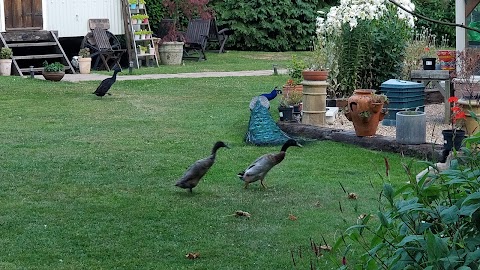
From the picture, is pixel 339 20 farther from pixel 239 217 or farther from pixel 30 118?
pixel 239 217

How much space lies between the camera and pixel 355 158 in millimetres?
9000

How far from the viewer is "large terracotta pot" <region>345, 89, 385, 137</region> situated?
9.55m

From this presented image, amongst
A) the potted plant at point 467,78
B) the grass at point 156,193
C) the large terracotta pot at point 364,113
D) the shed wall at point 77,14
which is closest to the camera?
the grass at point 156,193

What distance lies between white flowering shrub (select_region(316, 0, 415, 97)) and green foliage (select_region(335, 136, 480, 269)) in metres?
9.55

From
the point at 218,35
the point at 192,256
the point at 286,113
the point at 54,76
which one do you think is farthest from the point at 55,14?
the point at 192,256

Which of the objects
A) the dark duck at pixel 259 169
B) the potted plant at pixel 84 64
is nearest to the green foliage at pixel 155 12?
the potted plant at pixel 84 64

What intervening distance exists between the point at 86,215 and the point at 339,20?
684 centimetres

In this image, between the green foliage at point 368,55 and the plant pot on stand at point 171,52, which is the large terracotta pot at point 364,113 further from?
the plant pot on stand at point 171,52

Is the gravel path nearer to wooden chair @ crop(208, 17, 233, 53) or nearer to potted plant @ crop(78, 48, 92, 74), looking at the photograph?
potted plant @ crop(78, 48, 92, 74)

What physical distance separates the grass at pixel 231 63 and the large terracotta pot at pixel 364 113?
986 cm

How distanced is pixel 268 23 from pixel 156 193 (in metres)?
18.6

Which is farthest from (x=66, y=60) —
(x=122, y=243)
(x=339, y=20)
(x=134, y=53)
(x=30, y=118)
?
(x=122, y=243)

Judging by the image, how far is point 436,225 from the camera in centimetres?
292

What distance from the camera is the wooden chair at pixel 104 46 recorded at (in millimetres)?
20094
